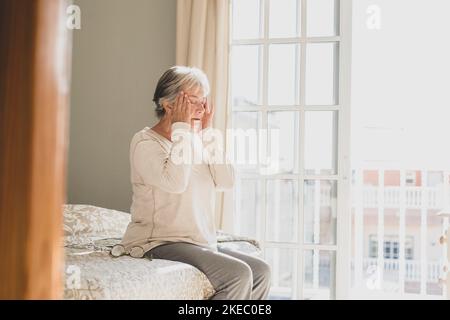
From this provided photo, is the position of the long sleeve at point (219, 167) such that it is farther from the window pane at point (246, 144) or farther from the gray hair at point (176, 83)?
the window pane at point (246, 144)

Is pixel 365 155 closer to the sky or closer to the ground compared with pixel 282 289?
closer to the sky

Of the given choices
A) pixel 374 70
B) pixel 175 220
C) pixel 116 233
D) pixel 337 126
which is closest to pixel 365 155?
pixel 374 70

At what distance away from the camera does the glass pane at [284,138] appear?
10.5ft

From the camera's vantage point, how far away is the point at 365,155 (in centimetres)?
475

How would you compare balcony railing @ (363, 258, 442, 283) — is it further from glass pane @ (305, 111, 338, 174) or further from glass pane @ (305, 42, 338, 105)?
glass pane @ (305, 42, 338, 105)

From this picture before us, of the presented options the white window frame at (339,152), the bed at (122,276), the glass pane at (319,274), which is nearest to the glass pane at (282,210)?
the white window frame at (339,152)

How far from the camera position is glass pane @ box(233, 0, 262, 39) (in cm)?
324

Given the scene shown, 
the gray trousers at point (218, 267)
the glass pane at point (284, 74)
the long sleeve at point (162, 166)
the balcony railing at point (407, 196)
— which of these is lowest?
the gray trousers at point (218, 267)

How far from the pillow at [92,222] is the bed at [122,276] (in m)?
0.13

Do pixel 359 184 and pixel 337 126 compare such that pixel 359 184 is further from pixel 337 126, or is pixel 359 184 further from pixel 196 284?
pixel 196 284

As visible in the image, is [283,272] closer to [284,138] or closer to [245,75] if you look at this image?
[284,138]

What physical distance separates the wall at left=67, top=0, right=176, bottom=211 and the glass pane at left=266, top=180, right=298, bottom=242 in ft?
2.79

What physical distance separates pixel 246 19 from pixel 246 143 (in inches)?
29.4
